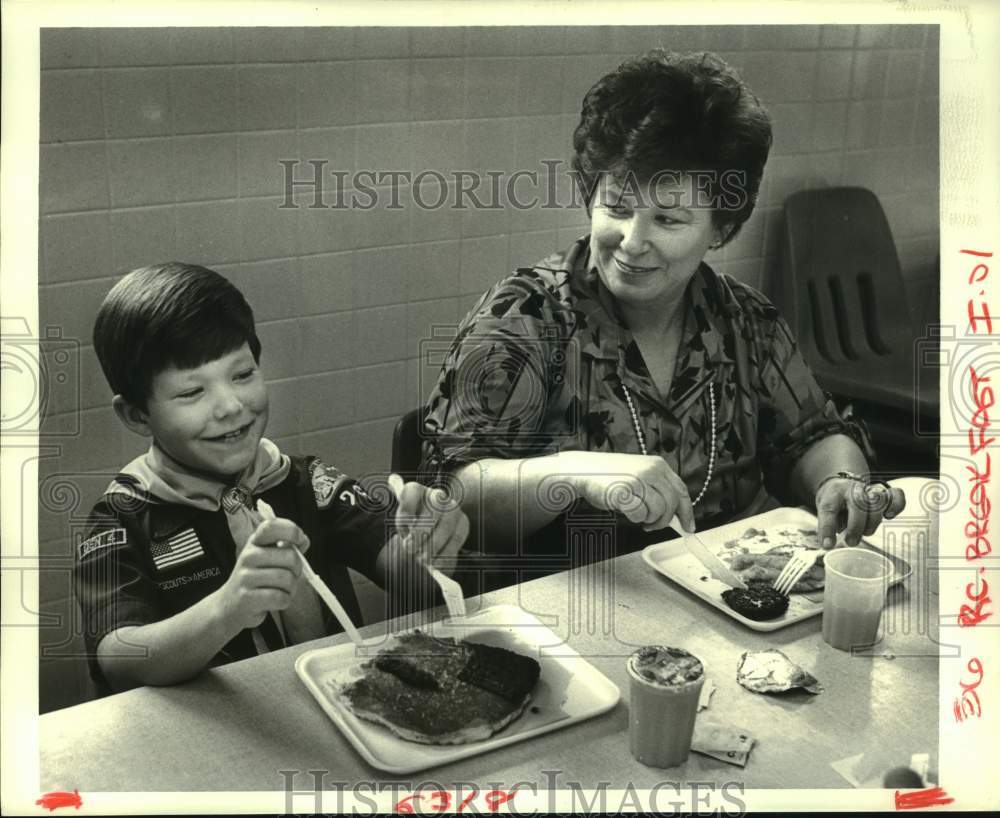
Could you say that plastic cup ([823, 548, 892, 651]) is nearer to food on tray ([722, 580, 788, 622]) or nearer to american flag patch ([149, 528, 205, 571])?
food on tray ([722, 580, 788, 622])

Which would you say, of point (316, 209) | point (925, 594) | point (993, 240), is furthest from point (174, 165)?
point (925, 594)

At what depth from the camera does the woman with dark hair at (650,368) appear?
142cm

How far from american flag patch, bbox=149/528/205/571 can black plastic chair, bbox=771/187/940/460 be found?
1.04 metres

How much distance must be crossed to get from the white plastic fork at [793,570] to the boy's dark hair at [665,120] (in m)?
0.54

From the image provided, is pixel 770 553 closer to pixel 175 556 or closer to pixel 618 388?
pixel 618 388

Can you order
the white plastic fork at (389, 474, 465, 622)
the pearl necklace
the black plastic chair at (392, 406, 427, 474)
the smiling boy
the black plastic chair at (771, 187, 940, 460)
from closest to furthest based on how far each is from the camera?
the smiling boy → the white plastic fork at (389, 474, 465, 622) → the black plastic chair at (392, 406, 427, 474) → the pearl necklace → the black plastic chair at (771, 187, 940, 460)

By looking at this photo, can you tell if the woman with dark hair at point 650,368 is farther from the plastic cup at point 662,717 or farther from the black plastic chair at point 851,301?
the plastic cup at point 662,717

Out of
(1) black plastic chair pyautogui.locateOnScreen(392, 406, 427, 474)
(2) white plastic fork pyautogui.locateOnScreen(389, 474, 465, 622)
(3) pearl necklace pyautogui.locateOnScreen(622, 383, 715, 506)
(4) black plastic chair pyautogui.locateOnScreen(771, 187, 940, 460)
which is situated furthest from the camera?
(4) black plastic chair pyautogui.locateOnScreen(771, 187, 940, 460)

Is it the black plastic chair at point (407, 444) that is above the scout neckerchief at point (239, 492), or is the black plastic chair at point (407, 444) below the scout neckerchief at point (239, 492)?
above

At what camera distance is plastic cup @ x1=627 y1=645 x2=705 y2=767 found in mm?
1060

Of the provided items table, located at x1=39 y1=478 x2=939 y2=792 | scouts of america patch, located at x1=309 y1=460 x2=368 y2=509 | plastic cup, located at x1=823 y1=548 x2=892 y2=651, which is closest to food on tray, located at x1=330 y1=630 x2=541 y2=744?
table, located at x1=39 y1=478 x2=939 y2=792

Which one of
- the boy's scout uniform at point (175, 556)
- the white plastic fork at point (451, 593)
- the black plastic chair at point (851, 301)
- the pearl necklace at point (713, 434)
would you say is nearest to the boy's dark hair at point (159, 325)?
the boy's scout uniform at point (175, 556)

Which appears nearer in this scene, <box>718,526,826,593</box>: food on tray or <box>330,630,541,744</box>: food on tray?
<box>330,630,541,744</box>: food on tray

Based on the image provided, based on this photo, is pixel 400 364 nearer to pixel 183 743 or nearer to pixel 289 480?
pixel 289 480
